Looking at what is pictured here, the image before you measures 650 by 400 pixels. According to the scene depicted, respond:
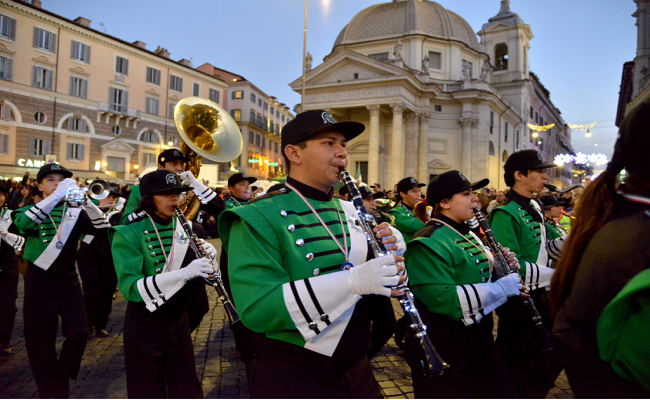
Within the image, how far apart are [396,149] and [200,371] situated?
3575cm

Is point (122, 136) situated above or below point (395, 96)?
below

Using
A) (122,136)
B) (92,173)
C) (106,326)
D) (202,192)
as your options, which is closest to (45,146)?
(92,173)

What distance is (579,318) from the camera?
146 centimetres

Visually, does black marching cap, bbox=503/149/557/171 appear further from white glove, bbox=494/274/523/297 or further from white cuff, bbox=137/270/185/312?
white cuff, bbox=137/270/185/312

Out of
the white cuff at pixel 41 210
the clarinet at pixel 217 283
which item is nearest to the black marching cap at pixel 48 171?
the white cuff at pixel 41 210

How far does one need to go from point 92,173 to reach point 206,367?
3460 centimetres

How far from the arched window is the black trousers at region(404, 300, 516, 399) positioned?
6253 cm

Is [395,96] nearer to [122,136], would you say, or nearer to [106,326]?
[122,136]

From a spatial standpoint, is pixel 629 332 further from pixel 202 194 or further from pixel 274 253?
pixel 202 194

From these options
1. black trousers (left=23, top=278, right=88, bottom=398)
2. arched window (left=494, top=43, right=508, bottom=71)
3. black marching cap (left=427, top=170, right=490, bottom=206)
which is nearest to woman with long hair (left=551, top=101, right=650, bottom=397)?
black marching cap (left=427, top=170, right=490, bottom=206)

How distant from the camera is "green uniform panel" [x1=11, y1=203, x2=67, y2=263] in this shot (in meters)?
4.45

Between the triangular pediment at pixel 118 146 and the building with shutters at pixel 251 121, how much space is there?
17.1 metres

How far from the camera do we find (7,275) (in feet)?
18.2

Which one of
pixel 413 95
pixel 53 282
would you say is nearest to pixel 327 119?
pixel 53 282
